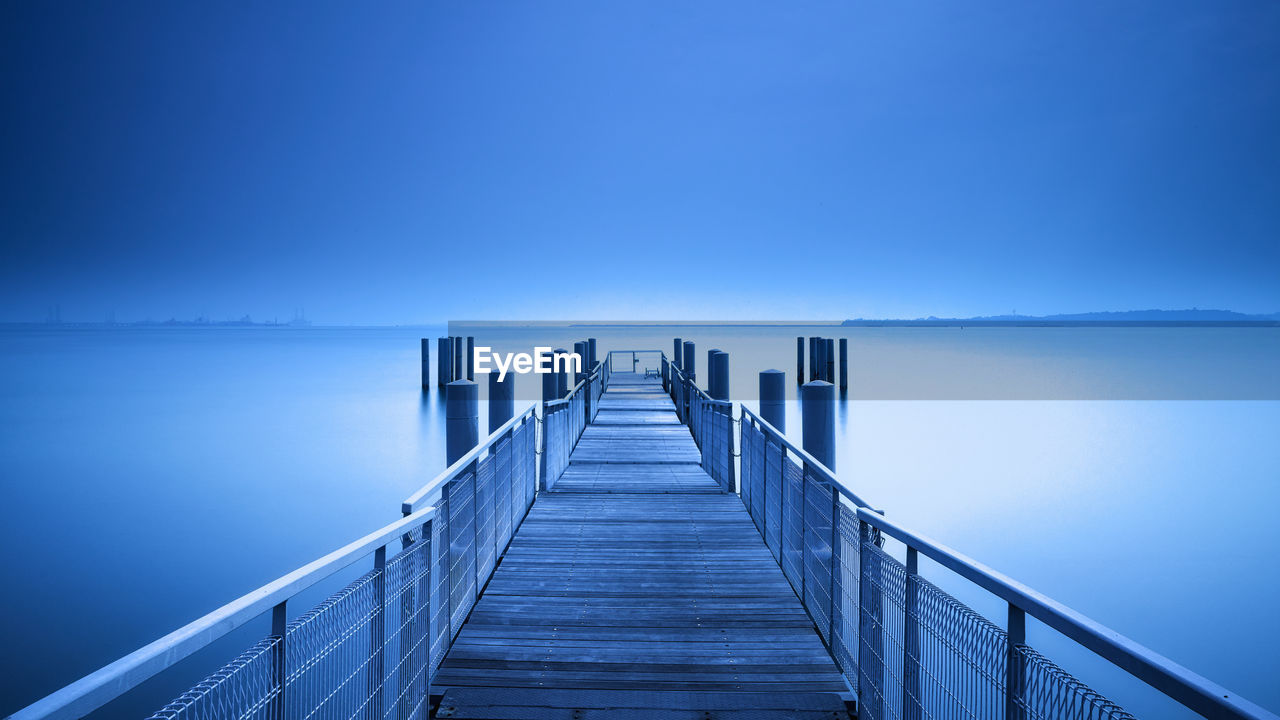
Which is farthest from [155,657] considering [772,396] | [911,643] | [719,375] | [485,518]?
[719,375]

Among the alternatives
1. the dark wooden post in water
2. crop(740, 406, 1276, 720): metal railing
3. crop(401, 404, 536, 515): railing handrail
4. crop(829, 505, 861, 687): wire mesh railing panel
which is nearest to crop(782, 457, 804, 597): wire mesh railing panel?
crop(740, 406, 1276, 720): metal railing

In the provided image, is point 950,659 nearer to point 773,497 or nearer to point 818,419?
point 773,497

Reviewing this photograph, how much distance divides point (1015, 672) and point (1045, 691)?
13 centimetres

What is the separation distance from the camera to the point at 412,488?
1788cm

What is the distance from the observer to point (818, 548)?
466cm

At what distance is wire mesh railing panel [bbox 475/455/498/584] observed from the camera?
5.14 metres

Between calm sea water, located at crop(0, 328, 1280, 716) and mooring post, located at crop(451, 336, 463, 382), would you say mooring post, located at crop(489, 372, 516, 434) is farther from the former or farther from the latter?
mooring post, located at crop(451, 336, 463, 382)

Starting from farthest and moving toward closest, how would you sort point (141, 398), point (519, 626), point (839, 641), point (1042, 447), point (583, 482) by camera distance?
point (141, 398) < point (1042, 447) < point (583, 482) < point (519, 626) < point (839, 641)

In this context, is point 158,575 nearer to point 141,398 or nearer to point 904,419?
point 904,419

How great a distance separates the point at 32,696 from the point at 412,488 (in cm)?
976

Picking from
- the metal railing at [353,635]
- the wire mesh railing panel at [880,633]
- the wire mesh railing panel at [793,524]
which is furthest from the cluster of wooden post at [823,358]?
the wire mesh railing panel at [880,633]

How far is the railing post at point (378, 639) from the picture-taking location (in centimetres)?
308

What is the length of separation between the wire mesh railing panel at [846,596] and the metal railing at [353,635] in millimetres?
2270

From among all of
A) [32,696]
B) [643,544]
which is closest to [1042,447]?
[643,544]
